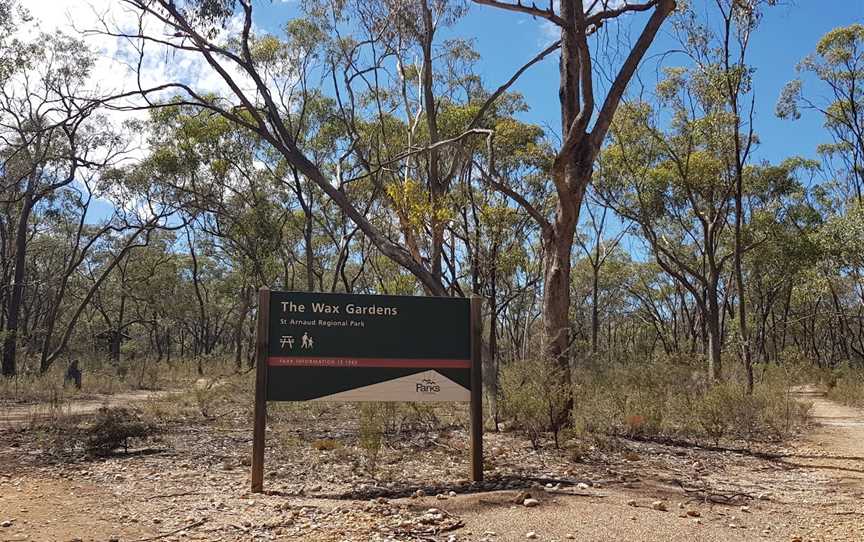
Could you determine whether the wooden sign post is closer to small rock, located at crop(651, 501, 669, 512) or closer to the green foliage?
small rock, located at crop(651, 501, 669, 512)

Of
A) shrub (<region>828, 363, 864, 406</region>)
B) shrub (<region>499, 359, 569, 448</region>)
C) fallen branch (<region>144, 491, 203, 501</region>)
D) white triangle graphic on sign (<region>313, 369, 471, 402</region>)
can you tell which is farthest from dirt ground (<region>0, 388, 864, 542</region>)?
shrub (<region>828, 363, 864, 406</region>)

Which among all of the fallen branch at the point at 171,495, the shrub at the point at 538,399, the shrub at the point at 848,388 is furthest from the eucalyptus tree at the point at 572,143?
the shrub at the point at 848,388

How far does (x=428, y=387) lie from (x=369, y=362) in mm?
618

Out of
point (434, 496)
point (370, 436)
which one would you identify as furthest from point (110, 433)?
point (434, 496)

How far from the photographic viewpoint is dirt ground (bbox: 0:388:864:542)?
473 cm

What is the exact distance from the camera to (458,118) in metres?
18.4

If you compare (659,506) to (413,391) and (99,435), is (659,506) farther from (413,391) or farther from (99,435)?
(99,435)

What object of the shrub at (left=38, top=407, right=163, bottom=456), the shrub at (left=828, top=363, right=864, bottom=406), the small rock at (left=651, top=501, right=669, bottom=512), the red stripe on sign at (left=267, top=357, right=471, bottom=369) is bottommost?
the small rock at (left=651, top=501, right=669, bottom=512)

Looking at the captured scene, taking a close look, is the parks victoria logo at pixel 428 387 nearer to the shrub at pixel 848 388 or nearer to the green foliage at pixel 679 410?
the green foliage at pixel 679 410

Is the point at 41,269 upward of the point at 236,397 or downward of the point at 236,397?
upward

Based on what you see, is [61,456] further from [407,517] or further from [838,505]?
[838,505]

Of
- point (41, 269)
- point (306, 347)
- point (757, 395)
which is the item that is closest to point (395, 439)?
point (306, 347)

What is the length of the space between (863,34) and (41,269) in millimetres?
38584

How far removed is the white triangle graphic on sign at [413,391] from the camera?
6.19 metres
